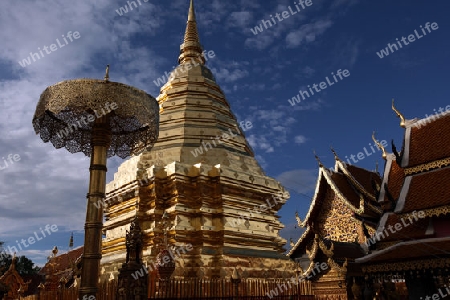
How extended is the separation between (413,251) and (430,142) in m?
3.31

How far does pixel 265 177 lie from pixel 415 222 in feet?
17.2

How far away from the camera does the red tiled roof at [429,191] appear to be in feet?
28.3

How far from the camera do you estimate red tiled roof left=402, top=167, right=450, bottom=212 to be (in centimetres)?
862

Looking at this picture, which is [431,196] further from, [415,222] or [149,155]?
[149,155]

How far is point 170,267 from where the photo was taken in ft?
27.3

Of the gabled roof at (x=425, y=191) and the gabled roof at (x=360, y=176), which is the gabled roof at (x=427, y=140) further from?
the gabled roof at (x=360, y=176)

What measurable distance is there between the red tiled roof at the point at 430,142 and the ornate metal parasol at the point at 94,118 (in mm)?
6566

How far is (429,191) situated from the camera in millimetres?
9062

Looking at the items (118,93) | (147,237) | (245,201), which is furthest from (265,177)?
(118,93)

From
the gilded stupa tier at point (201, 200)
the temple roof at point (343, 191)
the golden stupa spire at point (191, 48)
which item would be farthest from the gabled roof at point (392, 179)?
the golden stupa spire at point (191, 48)

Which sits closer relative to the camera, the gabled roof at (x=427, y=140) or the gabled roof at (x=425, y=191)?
the gabled roof at (x=425, y=191)

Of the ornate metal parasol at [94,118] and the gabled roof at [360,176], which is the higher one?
the gabled roof at [360,176]

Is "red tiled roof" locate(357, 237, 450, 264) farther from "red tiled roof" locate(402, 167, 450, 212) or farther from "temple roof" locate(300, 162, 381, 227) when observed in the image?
"temple roof" locate(300, 162, 381, 227)

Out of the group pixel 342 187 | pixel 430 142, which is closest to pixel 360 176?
pixel 342 187
